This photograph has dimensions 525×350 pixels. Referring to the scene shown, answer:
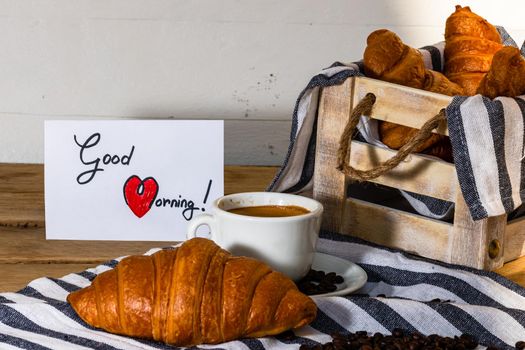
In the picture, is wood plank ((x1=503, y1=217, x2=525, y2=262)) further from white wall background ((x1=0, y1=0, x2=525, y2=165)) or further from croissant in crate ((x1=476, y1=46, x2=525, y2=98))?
white wall background ((x1=0, y1=0, x2=525, y2=165))

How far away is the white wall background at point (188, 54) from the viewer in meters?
1.76

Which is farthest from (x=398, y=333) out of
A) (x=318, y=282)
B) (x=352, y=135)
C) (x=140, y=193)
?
(x=140, y=193)

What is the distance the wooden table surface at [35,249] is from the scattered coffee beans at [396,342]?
0.88 ft

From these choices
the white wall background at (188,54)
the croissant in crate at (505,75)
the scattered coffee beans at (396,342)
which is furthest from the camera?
the white wall background at (188,54)

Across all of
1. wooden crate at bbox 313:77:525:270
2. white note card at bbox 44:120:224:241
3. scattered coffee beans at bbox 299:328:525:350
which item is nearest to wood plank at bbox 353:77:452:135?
wooden crate at bbox 313:77:525:270

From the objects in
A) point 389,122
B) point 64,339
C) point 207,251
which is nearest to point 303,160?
point 389,122

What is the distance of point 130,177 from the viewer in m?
1.33

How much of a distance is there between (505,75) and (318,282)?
0.35m

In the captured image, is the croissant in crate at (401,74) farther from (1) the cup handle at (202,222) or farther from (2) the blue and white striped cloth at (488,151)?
(1) the cup handle at (202,222)

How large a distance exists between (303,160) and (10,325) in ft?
1.78

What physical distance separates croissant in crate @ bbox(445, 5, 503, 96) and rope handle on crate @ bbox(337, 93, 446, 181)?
0.16 m

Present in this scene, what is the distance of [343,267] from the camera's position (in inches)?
46.3

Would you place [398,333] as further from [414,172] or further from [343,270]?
[414,172]

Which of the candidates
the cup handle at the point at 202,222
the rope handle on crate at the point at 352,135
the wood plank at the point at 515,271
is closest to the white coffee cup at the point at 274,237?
the cup handle at the point at 202,222
